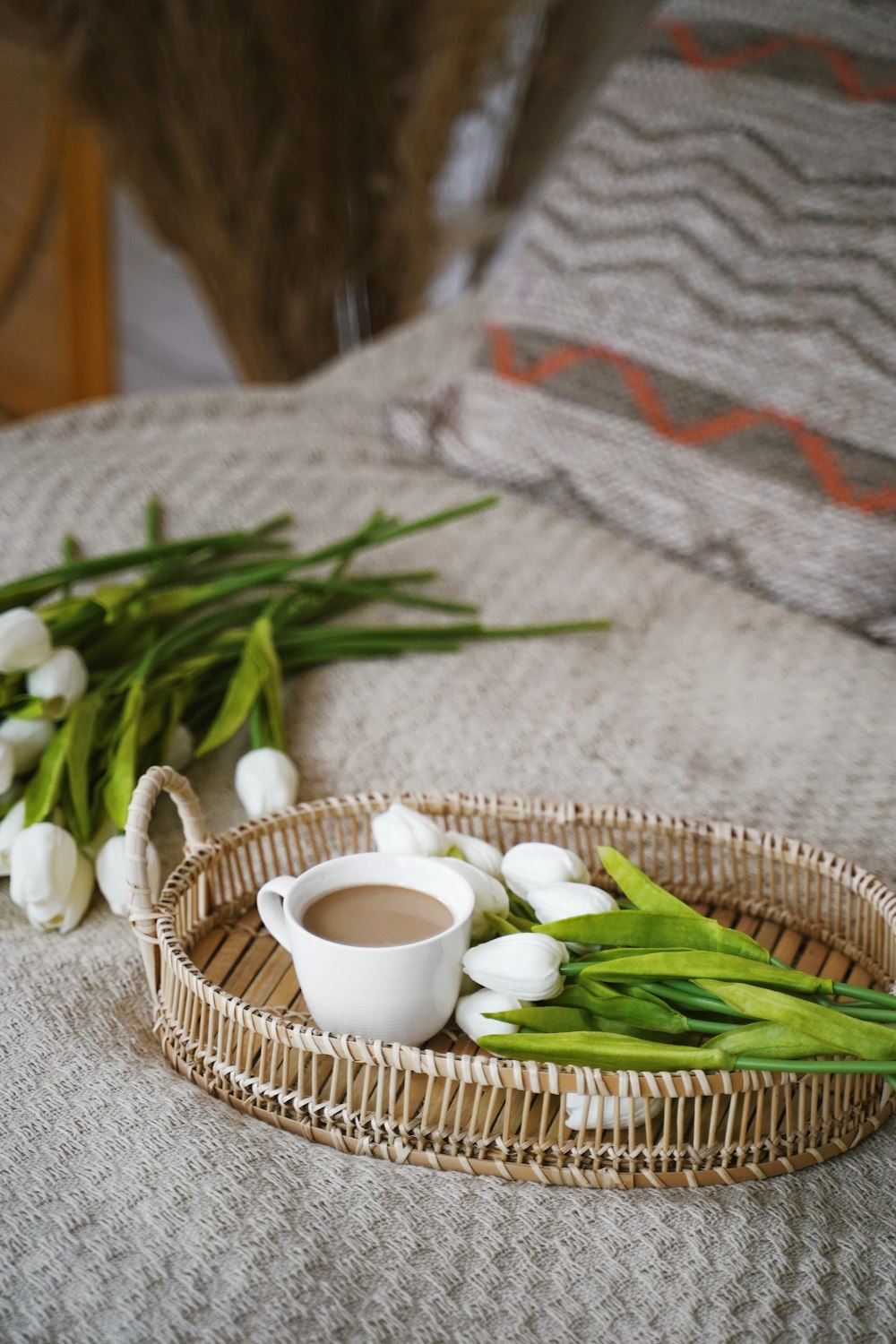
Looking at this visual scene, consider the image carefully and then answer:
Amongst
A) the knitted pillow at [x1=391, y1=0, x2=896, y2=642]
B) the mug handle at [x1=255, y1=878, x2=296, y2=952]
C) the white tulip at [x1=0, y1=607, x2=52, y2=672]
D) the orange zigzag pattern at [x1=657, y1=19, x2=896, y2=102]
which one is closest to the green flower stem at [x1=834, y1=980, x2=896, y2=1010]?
the mug handle at [x1=255, y1=878, x2=296, y2=952]

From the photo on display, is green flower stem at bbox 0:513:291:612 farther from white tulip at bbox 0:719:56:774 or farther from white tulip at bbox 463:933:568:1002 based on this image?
white tulip at bbox 463:933:568:1002

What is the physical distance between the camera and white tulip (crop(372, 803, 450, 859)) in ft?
1.93

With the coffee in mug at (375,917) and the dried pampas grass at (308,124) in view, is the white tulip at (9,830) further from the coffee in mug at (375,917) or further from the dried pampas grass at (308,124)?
the dried pampas grass at (308,124)

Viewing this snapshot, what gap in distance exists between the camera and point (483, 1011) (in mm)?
515

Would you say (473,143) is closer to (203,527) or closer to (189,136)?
(189,136)

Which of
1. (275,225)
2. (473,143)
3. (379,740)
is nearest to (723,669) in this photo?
(379,740)

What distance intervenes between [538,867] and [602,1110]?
0.13 metres

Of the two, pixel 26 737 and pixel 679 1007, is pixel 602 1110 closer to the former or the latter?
pixel 679 1007

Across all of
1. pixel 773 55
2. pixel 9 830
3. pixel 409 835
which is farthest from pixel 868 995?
pixel 773 55

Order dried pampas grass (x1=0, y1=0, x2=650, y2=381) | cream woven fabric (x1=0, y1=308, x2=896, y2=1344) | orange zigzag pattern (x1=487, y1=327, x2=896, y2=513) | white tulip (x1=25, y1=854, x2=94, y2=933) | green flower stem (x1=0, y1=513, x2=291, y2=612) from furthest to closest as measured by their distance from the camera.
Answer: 1. dried pampas grass (x1=0, y1=0, x2=650, y2=381)
2. orange zigzag pattern (x1=487, y1=327, x2=896, y2=513)
3. green flower stem (x1=0, y1=513, x2=291, y2=612)
4. white tulip (x1=25, y1=854, x2=94, y2=933)
5. cream woven fabric (x1=0, y1=308, x2=896, y2=1344)

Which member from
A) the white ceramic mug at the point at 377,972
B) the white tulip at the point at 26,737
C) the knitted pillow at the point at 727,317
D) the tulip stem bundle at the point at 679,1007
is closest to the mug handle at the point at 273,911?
the white ceramic mug at the point at 377,972

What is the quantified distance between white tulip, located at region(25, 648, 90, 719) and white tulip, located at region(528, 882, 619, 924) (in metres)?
0.32

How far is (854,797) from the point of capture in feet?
2.63

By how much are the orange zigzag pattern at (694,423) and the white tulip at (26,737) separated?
0.67 m
